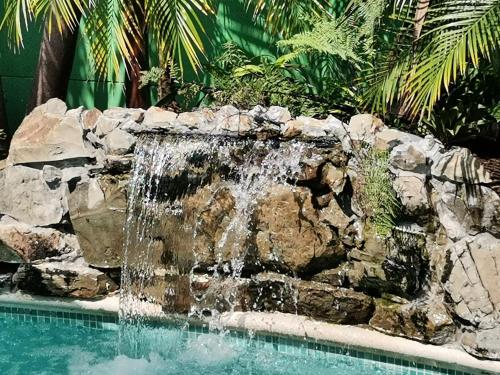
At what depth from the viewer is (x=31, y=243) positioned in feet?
20.4

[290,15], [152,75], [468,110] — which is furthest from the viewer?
[290,15]

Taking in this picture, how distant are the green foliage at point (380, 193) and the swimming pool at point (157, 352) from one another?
904mm

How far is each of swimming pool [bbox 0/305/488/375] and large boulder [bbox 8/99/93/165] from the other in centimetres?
125

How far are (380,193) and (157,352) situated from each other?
1953 mm

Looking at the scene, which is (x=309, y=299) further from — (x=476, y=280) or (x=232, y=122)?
(x=232, y=122)

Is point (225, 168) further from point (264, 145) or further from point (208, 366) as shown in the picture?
point (208, 366)

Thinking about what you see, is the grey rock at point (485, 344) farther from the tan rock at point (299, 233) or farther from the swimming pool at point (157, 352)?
the tan rock at point (299, 233)

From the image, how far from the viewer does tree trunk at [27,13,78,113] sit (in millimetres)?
7633

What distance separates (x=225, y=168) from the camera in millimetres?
5762

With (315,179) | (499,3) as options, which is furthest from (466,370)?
(499,3)

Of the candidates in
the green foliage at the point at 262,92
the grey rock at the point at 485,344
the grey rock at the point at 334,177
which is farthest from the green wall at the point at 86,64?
the grey rock at the point at 485,344

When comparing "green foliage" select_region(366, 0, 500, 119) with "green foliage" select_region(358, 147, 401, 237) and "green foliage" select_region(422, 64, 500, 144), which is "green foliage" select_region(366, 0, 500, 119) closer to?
"green foliage" select_region(422, 64, 500, 144)

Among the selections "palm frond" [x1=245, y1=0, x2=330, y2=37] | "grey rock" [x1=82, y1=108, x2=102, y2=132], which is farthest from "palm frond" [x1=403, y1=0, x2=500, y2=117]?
"grey rock" [x1=82, y1=108, x2=102, y2=132]

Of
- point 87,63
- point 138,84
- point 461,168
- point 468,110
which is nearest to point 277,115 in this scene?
point 461,168
